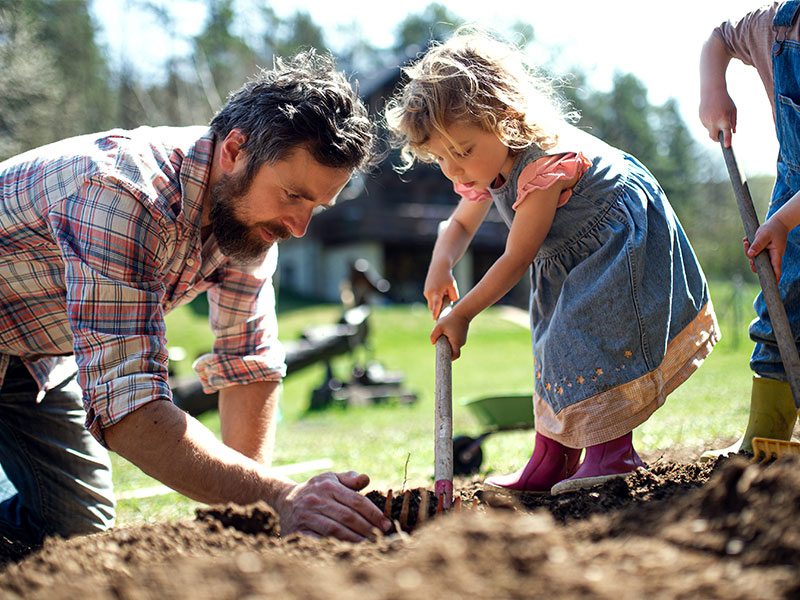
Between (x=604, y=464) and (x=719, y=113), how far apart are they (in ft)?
4.73

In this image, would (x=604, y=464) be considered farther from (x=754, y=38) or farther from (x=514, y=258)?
(x=754, y=38)

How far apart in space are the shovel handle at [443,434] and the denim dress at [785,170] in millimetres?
1253

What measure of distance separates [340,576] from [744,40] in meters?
2.64

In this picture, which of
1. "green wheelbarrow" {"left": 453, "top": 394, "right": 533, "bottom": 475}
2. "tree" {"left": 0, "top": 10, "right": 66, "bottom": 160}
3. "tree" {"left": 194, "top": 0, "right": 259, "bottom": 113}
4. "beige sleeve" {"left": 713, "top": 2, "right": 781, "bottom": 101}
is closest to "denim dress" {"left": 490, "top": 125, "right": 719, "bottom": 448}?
"beige sleeve" {"left": 713, "top": 2, "right": 781, "bottom": 101}

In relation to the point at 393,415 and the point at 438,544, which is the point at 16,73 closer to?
the point at 393,415

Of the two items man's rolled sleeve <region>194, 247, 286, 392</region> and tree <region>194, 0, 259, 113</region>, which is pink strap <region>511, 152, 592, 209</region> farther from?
tree <region>194, 0, 259, 113</region>

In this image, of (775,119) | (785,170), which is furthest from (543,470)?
(775,119)

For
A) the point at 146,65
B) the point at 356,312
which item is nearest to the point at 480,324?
the point at 356,312

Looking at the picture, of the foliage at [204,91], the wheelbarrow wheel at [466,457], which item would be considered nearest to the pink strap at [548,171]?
the wheelbarrow wheel at [466,457]

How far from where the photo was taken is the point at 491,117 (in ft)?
8.52

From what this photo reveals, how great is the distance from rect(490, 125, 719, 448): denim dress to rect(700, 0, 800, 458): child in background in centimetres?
27

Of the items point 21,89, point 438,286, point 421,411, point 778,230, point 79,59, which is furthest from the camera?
point 79,59

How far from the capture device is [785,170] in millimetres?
2754

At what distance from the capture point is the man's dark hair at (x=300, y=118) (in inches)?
107
